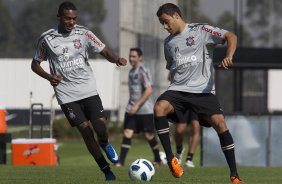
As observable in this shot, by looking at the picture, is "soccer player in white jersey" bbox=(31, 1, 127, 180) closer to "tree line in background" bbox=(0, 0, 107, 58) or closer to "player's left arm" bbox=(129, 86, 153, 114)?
"player's left arm" bbox=(129, 86, 153, 114)

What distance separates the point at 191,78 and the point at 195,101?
289 mm

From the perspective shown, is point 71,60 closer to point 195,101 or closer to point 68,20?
point 68,20

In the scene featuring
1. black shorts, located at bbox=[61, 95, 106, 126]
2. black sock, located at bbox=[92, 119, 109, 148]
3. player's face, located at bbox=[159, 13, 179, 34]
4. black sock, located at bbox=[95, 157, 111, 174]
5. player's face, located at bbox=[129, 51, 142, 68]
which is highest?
player's face, located at bbox=[159, 13, 179, 34]

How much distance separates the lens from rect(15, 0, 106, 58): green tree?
378 ft

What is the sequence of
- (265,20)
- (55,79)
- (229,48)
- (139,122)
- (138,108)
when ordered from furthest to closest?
(265,20) → (139,122) → (138,108) → (55,79) → (229,48)

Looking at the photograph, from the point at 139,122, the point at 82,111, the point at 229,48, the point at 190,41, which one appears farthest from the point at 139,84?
the point at 229,48

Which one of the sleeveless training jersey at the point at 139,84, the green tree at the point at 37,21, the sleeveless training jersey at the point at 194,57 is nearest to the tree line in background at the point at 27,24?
the green tree at the point at 37,21

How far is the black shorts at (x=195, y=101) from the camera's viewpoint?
12.6m

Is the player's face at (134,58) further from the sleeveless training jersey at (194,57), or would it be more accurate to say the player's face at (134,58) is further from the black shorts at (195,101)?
the black shorts at (195,101)

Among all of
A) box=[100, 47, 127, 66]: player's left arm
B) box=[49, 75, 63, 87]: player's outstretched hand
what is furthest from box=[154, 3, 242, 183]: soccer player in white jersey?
box=[49, 75, 63, 87]: player's outstretched hand

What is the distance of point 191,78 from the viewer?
12.6 metres

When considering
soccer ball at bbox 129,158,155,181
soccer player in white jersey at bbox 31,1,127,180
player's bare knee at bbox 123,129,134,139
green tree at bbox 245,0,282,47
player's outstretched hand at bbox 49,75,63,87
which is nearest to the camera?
player's outstretched hand at bbox 49,75,63,87

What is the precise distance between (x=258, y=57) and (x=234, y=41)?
1867cm

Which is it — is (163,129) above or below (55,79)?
below
